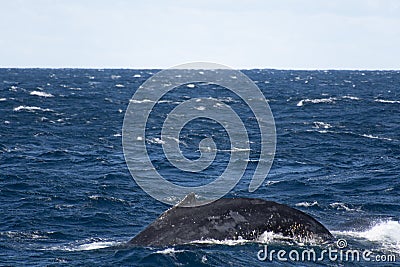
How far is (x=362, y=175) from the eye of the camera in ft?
90.1

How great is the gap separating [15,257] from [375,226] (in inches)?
377

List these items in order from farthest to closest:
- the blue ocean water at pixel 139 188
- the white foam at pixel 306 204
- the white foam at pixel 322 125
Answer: the white foam at pixel 322 125 → the white foam at pixel 306 204 → the blue ocean water at pixel 139 188

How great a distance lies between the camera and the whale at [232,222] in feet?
41.1

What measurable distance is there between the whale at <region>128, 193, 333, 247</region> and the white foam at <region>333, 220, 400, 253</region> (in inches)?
151

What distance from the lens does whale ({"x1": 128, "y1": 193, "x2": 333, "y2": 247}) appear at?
12539 millimetres

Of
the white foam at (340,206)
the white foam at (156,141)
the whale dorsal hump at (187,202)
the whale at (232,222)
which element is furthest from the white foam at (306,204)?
the white foam at (156,141)

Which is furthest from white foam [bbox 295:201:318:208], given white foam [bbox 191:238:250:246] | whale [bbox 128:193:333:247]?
white foam [bbox 191:238:250:246]

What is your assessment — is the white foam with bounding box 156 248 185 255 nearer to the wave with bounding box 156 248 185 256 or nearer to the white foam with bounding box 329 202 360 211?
the wave with bounding box 156 248 185 256

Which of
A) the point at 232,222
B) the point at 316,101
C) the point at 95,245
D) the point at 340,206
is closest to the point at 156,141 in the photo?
the point at 340,206

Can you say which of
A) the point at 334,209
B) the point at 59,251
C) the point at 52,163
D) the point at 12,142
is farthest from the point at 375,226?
the point at 12,142

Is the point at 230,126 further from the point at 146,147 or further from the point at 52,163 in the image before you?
the point at 52,163

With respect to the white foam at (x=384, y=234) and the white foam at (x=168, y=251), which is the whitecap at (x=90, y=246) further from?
the white foam at (x=384, y=234)

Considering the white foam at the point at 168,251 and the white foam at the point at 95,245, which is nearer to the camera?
the white foam at the point at 168,251

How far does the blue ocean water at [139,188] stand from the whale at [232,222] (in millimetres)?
333
